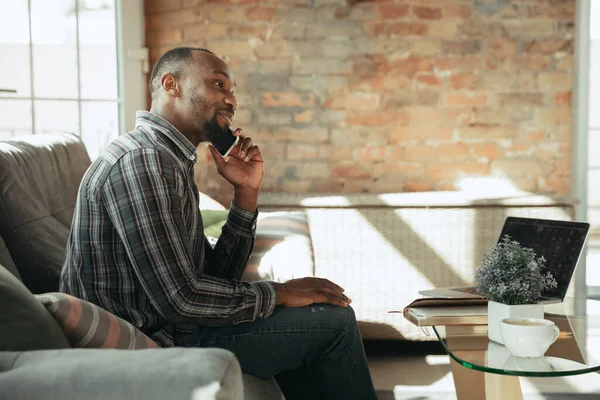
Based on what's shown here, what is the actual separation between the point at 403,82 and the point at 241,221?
1.75 metres

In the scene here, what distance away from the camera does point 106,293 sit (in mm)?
1721

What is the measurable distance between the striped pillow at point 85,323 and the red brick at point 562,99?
2755 millimetres

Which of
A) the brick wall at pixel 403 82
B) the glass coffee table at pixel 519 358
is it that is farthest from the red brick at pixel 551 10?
the glass coffee table at pixel 519 358

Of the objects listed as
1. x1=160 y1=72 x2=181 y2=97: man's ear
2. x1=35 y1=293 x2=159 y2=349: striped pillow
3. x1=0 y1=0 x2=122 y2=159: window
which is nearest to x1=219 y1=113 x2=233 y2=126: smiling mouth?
x1=160 y1=72 x2=181 y2=97: man's ear

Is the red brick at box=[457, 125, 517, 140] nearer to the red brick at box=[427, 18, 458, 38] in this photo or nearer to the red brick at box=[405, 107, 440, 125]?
the red brick at box=[405, 107, 440, 125]

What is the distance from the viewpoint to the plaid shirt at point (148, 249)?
1.61 metres

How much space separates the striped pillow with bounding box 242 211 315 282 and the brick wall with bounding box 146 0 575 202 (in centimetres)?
93

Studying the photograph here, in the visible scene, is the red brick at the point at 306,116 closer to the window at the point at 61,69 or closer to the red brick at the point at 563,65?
the window at the point at 61,69

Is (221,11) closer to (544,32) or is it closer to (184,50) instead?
(544,32)

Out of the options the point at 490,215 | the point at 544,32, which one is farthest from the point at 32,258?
the point at 544,32

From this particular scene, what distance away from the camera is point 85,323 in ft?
4.43

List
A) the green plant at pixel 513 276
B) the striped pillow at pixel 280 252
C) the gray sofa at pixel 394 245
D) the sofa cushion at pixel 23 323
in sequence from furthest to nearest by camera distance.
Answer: the gray sofa at pixel 394 245, the striped pillow at pixel 280 252, the green plant at pixel 513 276, the sofa cushion at pixel 23 323

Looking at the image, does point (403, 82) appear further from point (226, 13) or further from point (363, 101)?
point (226, 13)

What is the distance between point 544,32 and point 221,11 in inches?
59.5
